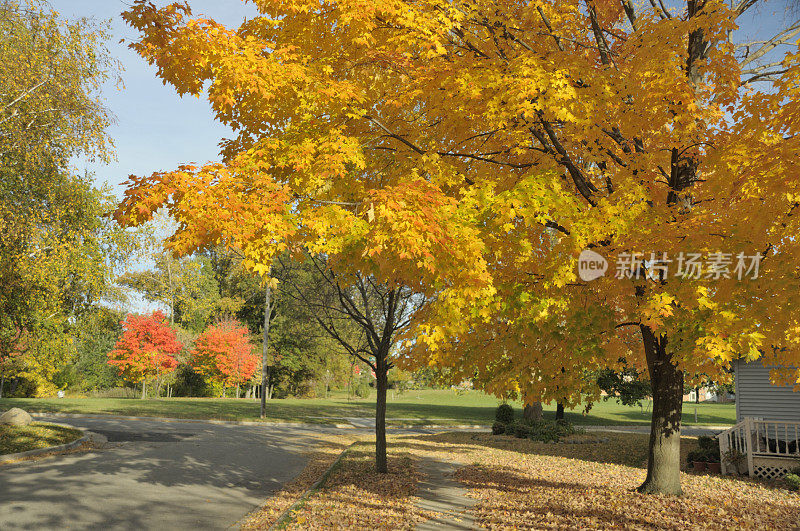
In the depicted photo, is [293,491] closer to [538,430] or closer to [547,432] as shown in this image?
[547,432]

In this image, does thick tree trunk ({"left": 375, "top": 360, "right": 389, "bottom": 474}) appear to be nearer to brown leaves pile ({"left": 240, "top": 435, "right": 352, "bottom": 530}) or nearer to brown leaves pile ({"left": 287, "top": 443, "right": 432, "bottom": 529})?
brown leaves pile ({"left": 287, "top": 443, "right": 432, "bottom": 529})

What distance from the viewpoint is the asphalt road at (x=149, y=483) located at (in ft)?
25.8

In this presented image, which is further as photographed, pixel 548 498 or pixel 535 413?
pixel 535 413

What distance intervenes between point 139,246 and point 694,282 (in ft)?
64.5

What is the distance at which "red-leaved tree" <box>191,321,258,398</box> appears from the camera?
41156 mm

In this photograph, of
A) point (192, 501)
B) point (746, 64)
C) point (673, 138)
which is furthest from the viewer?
point (746, 64)

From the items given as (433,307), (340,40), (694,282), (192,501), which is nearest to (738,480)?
(694,282)

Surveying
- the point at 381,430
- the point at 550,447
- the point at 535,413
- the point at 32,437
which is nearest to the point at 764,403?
the point at 550,447

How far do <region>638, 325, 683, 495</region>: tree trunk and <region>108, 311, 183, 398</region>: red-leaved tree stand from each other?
36.0 metres

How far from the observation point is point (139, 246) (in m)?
20.8

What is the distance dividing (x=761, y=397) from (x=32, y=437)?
2135cm

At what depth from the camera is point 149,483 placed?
34.3 feet

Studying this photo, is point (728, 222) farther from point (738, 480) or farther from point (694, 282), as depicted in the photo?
point (738, 480)

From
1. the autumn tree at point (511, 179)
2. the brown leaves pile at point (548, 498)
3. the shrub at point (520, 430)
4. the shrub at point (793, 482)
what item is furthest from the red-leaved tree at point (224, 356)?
the shrub at point (793, 482)
